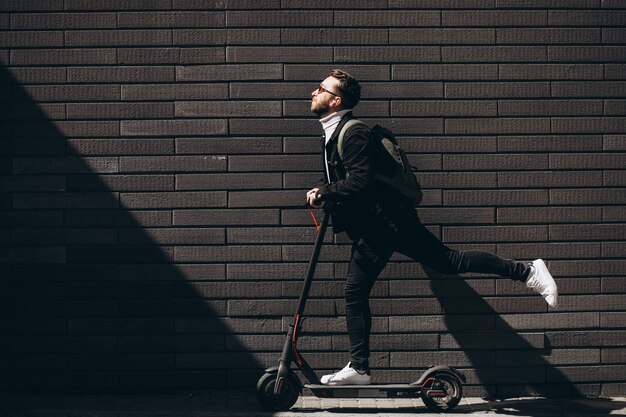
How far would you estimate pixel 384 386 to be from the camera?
6160 millimetres

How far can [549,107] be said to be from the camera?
6.64m

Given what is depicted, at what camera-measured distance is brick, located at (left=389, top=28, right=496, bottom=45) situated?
6.61m

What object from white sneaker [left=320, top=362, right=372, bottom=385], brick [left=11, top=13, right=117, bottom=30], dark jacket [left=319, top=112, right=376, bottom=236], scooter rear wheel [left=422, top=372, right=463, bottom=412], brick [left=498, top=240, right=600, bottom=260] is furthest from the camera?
brick [left=498, top=240, right=600, bottom=260]

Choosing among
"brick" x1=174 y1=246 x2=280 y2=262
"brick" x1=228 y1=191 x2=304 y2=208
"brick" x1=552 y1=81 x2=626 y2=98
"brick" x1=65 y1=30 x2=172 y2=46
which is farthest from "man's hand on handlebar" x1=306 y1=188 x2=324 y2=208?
"brick" x1=552 y1=81 x2=626 y2=98

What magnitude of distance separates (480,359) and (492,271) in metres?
0.85

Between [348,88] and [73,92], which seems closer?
[348,88]

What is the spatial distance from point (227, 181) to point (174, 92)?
2.28ft

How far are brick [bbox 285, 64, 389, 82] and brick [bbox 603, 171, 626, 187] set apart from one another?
5.40 ft

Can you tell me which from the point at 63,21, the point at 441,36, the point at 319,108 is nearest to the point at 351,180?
the point at 319,108

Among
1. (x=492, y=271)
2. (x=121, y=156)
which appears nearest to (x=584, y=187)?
(x=492, y=271)

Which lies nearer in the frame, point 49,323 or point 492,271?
point 492,271

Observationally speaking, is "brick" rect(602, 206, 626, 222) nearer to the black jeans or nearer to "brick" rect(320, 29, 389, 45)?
the black jeans

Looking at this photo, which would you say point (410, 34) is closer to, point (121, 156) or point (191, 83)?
point (191, 83)

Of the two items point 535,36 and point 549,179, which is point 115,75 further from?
point 549,179
